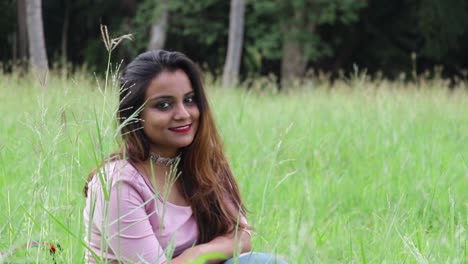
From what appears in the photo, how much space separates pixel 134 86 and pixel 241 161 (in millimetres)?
2106

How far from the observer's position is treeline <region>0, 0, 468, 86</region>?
15969mm

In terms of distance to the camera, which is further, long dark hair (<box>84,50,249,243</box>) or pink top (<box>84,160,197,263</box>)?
long dark hair (<box>84,50,249,243</box>)

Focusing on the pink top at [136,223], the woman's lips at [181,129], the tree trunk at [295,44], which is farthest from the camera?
the tree trunk at [295,44]

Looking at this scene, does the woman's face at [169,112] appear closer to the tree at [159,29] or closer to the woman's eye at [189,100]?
the woman's eye at [189,100]

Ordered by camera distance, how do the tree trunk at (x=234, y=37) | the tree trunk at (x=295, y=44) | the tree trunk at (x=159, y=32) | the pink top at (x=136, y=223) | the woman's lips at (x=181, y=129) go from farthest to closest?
the tree trunk at (x=295, y=44), the tree trunk at (x=159, y=32), the tree trunk at (x=234, y=37), the woman's lips at (x=181, y=129), the pink top at (x=136, y=223)

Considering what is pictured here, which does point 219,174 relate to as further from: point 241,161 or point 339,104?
point 339,104

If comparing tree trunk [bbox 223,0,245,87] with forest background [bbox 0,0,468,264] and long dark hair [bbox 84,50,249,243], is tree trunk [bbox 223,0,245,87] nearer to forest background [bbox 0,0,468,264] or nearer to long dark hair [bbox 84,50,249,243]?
forest background [bbox 0,0,468,264]

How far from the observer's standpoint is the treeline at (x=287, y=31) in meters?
16.0

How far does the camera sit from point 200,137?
251 cm

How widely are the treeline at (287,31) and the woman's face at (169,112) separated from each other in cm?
1324

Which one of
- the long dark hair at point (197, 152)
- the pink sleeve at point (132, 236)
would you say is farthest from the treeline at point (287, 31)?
the pink sleeve at point (132, 236)

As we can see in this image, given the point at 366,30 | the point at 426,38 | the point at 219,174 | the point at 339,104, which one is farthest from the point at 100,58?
the point at 219,174

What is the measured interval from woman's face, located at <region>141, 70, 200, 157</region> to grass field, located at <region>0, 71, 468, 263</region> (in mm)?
189

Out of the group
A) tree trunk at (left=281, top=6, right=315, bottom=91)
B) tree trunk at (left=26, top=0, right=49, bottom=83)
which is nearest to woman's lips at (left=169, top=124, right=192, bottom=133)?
tree trunk at (left=26, top=0, right=49, bottom=83)
